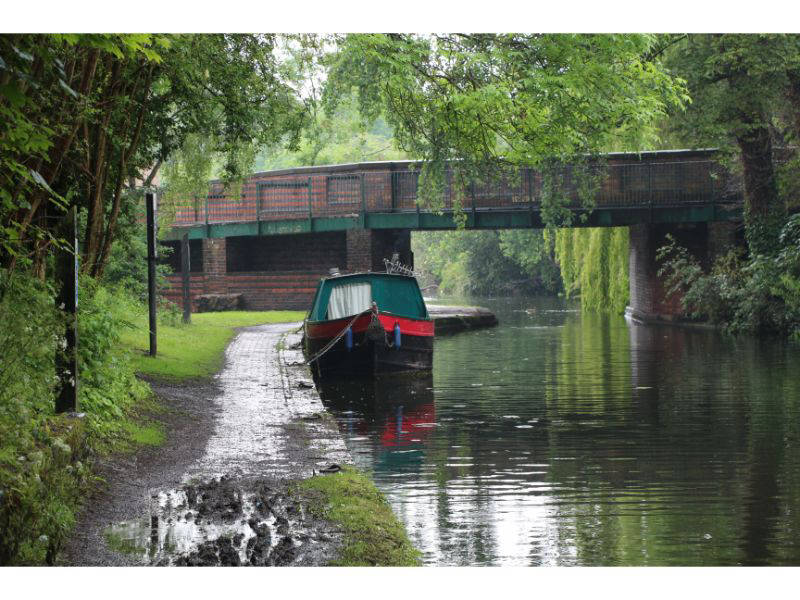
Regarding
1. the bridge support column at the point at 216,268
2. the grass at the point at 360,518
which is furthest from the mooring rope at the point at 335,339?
the bridge support column at the point at 216,268

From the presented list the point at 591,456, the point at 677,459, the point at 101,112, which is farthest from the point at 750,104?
the point at 101,112

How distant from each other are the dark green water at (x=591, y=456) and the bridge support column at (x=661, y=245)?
10491mm

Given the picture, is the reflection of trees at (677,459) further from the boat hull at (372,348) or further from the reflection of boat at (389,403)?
the boat hull at (372,348)

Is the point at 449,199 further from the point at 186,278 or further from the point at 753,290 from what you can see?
the point at 753,290

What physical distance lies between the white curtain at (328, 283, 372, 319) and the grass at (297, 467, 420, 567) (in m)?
12.4

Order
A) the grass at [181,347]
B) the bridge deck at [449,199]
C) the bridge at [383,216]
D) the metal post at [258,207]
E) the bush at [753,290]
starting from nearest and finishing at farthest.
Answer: the grass at [181,347] < the bush at [753,290] < the bridge deck at [449,199] < the bridge at [383,216] < the metal post at [258,207]

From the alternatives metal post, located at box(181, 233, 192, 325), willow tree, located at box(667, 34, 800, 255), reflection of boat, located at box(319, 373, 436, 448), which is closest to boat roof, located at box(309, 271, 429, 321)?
reflection of boat, located at box(319, 373, 436, 448)

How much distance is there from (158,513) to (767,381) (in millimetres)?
12586

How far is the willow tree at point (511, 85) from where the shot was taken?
55.4 ft

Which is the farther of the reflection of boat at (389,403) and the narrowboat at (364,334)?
the narrowboat at (364,334)

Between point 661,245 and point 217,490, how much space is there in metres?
27.9

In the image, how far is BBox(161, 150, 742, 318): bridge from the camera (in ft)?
110

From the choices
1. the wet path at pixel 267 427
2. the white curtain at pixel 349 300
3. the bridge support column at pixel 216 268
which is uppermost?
the bridge support column at pixel 216 268

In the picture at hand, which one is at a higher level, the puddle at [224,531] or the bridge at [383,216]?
the bridge at [383,216]
